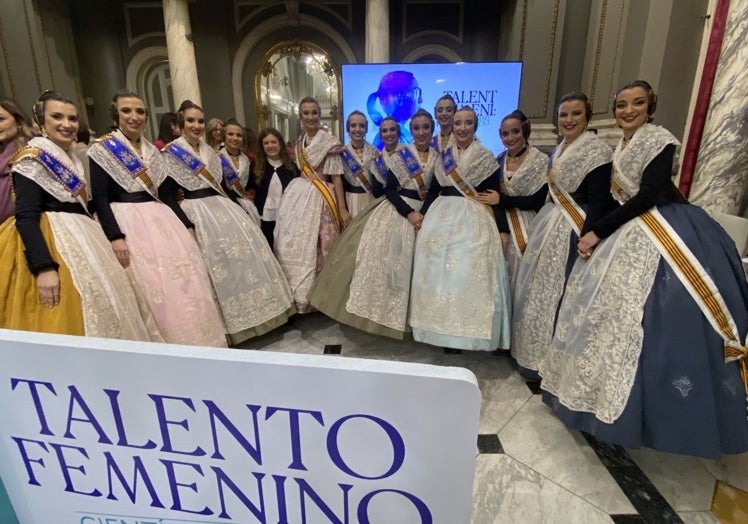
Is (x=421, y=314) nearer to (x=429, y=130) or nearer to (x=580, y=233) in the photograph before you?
(x=580, y=233)

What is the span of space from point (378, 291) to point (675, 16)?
2705 millimetres

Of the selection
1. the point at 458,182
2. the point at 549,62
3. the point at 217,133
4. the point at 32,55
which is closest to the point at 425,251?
the point at 458,182

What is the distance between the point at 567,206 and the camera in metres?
1.53

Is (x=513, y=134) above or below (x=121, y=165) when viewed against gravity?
→ above

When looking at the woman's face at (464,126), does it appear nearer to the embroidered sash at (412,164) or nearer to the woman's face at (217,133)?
the embroidered sash at (412,164)

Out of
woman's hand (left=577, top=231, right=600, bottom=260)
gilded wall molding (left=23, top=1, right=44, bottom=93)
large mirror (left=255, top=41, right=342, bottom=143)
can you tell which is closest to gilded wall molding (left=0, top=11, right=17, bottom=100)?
gilded wall molding (left=23, top=1, right=44, bottom=93)

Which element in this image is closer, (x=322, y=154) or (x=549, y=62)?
(x=322, y=154)

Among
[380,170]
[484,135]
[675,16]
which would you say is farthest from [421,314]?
[484,135]

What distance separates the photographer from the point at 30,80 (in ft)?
14.2

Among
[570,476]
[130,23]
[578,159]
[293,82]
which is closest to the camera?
[570,476]

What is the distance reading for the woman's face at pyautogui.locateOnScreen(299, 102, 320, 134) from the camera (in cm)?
220

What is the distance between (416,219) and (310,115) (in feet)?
3.14

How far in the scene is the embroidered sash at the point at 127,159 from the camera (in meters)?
1.55

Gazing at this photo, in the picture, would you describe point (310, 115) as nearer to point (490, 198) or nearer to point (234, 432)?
point (490, 198)
